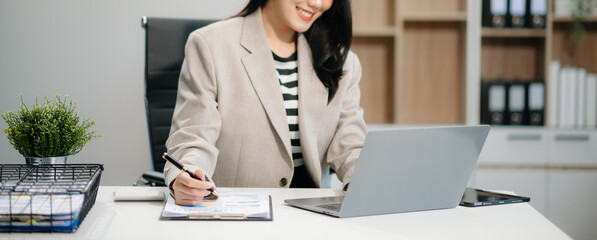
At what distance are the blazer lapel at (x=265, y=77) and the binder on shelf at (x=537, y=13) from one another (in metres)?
1.98

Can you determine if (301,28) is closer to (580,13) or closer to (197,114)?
(197,114)

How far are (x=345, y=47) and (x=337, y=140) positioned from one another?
304mm

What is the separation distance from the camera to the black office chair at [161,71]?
2.01m

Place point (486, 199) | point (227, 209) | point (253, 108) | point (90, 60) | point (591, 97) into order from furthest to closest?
point (591, 97) < point (90, 60) < point (253, 108) < point (486, 199) < point (227, 209)

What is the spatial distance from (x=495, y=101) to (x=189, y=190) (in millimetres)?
2344

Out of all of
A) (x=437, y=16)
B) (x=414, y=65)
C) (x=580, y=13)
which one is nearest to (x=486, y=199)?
(x=437, y=16)

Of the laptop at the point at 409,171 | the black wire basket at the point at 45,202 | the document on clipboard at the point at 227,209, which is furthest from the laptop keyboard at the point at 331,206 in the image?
the black wire basket at the point at 45,202

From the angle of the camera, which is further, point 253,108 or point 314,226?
point 253,108

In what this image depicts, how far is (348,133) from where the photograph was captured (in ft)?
5.75

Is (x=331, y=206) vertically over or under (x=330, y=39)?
under

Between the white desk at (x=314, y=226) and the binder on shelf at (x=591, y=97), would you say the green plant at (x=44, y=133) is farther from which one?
the binder on shelf at (x=591, y=97)

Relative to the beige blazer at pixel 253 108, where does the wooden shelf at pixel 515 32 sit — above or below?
above

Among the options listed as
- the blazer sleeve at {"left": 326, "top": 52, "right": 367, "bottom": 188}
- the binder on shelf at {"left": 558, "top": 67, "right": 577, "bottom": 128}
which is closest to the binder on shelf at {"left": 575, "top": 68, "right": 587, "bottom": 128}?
the binder on shelf at {"left": 558, "top": 67, "right": 577, "bottom": 128}

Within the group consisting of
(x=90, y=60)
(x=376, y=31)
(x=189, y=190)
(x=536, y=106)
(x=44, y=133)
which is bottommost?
(x=536, y=106)
